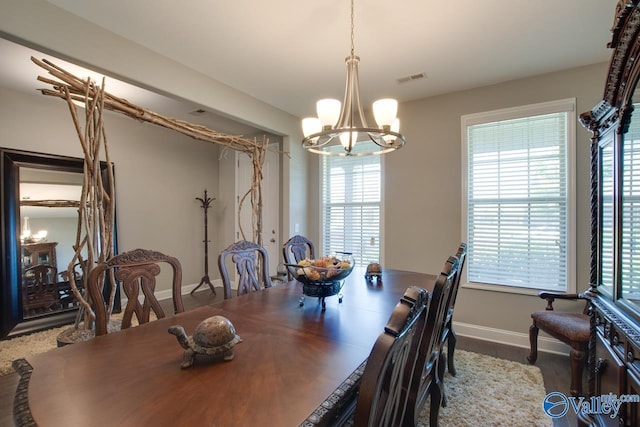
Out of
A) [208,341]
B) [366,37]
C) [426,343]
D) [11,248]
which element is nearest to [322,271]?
[426,343]

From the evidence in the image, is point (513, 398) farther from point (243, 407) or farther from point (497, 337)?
point (243, 407)

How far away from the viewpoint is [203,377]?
3.35 ft

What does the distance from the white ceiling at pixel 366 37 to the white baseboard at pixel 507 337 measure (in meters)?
2.67

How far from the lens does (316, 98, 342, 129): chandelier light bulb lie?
2119 millimetres

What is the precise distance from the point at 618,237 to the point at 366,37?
2.13 meters

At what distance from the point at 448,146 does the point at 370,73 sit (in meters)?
1.27

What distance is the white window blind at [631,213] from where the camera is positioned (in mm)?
1390

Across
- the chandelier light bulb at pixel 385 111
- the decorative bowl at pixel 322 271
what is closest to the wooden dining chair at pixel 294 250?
the decorative bowl at pixel 322 271

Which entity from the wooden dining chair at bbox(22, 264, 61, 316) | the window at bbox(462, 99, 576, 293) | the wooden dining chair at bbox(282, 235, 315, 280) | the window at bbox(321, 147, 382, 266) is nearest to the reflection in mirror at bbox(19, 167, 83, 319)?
the wooden dining chair at bbox(22, 264, 61, 316)

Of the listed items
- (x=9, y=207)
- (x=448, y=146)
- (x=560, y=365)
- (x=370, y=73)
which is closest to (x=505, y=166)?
(x=448, y=146)

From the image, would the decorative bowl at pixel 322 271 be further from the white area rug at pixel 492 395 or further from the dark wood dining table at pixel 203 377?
the white area rug at pixel 492 395

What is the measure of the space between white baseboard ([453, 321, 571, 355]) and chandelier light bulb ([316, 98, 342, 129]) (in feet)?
9.06

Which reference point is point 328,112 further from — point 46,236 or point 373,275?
point 46,236

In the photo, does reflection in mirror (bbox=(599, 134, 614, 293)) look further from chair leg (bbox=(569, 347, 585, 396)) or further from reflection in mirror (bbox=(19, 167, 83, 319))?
reflection in mirror (bbox=(19, 167, 83, 319))
